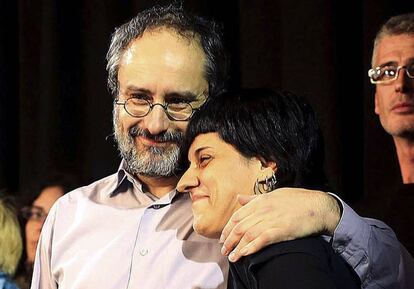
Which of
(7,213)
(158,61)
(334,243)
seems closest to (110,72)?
(158,61)

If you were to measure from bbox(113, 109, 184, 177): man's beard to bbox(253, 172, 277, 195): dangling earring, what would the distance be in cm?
28

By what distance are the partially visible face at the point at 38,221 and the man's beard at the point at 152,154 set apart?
3.86ft

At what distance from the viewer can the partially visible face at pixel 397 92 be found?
225cm

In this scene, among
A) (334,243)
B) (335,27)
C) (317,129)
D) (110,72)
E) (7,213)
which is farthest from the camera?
(7,213)

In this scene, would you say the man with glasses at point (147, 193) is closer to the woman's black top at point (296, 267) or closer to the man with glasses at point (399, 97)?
the woman's black top at point (296, 267)

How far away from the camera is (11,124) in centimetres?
345

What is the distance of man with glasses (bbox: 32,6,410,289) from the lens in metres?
1.80

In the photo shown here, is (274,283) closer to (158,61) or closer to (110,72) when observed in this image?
(158,61)

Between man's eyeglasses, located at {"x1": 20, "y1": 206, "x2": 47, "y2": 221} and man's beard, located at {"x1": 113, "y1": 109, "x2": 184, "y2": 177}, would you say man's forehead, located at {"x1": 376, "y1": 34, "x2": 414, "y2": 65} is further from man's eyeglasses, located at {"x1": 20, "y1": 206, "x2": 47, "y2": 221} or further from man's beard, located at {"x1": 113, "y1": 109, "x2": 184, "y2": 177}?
man's eyeglasses, located at {"x1": 20, "y1": 206, "x2": 47, "y2": 221}

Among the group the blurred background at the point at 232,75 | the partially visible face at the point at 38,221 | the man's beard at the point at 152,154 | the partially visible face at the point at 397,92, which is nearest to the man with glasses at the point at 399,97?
the partially visible face at the point at 397,92

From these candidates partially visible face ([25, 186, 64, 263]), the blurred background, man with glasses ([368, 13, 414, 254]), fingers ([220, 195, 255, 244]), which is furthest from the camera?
partially visible face ([25, 186, 64, 263])

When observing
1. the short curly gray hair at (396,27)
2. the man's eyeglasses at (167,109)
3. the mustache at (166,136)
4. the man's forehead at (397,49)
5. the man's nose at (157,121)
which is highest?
the short curly gray hair at (396,27)

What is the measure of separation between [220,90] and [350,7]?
93cm

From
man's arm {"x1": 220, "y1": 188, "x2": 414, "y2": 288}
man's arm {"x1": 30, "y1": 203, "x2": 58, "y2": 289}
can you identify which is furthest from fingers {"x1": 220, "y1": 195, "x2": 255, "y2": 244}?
man's arm {"x1": 30, "y1": 203, "x2": 58, "y2": 289}
